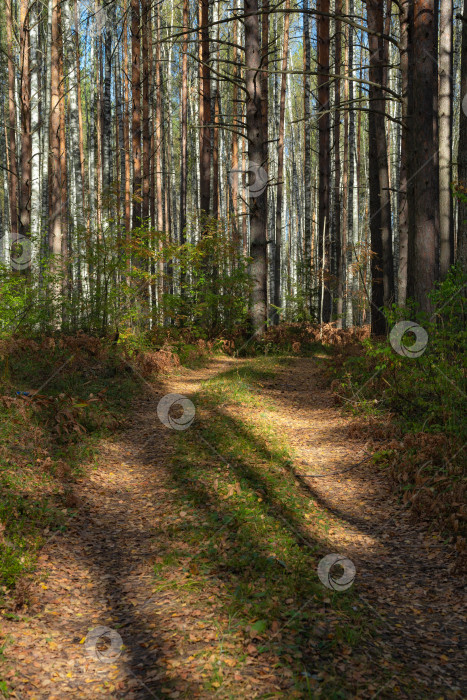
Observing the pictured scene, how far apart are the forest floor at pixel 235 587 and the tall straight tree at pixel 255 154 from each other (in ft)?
20.1

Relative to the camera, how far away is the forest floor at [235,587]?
2.92 metres

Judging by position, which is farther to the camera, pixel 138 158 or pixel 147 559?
pixel 138 158

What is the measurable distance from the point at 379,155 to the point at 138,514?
11.1m

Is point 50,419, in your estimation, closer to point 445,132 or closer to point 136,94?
point 445,132

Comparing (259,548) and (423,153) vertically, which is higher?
(423,153)

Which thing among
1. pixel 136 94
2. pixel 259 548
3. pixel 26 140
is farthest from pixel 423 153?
pixel 136 94

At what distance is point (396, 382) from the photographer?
23.2ft

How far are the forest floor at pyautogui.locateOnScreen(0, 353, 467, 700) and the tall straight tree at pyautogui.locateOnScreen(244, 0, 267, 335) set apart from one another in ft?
20.1

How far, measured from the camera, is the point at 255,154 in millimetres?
11727

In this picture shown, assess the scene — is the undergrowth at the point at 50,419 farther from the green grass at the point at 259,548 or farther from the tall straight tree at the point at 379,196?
the tall straight tree at the point at 379,196

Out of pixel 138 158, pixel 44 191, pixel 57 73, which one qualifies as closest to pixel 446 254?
pixel 138 158

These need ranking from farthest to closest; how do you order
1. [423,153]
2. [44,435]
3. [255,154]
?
[255,154], [423,153], [44,435]

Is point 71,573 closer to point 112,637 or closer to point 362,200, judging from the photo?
point 112,637

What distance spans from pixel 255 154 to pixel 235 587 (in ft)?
32.5
